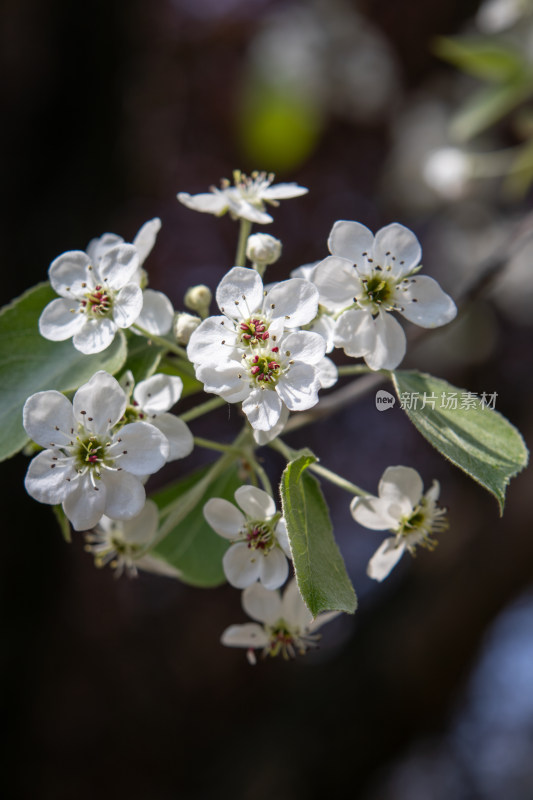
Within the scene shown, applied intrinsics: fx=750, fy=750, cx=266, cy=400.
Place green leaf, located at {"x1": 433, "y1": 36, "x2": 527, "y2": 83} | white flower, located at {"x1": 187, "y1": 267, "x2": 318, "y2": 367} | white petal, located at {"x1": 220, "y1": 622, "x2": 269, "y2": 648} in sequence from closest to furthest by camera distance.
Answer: white flower, located at {"x1": 187, "y1": 267, "x2": 318, "y2": 367} < white petal, located at {"x1": 220, "y1": 622, "x2": 269, "y2": 648} < green leaf, located at {"x1": 433, "y1": 36, "x2": 527, "y2": 83}

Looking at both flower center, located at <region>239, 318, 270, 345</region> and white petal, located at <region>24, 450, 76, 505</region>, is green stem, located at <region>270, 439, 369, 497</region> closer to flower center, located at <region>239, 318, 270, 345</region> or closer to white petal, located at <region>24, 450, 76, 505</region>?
flower center, located at <region>239, 318, 270, 345</region>

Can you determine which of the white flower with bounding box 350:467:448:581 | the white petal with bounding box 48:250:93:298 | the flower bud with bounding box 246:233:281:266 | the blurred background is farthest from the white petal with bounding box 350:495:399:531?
the blurred background

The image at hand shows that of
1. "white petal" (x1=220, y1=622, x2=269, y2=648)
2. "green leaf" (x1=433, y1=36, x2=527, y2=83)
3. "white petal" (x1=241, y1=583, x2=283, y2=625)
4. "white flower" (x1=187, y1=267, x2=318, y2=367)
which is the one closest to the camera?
"white flower" (x1=187, y1=267, x2=318, y2=367)

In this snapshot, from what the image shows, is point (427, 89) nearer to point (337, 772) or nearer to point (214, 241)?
point (214, 241)

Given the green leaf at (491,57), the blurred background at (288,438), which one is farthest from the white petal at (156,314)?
the blurred background at (288,438)

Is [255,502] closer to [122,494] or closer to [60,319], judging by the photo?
[122,494]

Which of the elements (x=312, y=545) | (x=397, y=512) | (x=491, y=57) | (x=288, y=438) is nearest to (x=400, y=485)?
(x=397, y=512)

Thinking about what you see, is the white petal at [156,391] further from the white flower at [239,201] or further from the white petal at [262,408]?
the white flower at [239,201]
